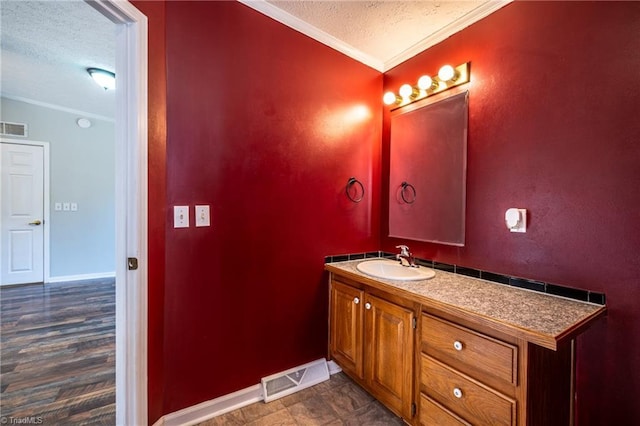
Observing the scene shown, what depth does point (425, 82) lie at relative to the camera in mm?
1783

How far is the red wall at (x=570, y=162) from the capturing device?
109cm

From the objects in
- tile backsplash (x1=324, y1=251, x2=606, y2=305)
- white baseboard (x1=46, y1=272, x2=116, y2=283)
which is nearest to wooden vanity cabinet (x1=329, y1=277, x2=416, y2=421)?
tile backsplash (x1=324, y1=251, x2=606, y2=305)

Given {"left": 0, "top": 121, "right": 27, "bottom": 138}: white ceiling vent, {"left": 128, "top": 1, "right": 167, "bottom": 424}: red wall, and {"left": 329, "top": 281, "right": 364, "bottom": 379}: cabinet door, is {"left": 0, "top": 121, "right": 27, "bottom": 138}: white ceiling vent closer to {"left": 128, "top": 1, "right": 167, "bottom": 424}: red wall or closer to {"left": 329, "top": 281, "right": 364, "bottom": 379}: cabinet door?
{"left": 128, "top": 1, "right": 167, "bottom": 424}: red wall

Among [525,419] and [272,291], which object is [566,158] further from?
[272,291]

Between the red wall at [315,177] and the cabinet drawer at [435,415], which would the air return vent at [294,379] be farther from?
the cabinet drawer at [435,415]

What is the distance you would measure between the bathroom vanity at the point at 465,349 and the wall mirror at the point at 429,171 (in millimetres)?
395

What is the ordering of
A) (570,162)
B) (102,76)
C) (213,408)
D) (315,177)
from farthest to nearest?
1. (102,76)
2. (315,177)
3. (213,408)
4. (570,162)

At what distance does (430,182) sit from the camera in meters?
1.87

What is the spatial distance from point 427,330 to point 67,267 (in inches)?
196

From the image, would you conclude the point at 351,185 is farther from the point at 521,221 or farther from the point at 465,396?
the point at 465,396

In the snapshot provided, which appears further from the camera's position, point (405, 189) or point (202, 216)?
point (405, 189)

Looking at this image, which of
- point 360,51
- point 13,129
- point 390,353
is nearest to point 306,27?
point 360,51

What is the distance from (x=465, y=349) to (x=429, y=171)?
3.87ft

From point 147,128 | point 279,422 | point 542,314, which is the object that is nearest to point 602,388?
point 542,314
